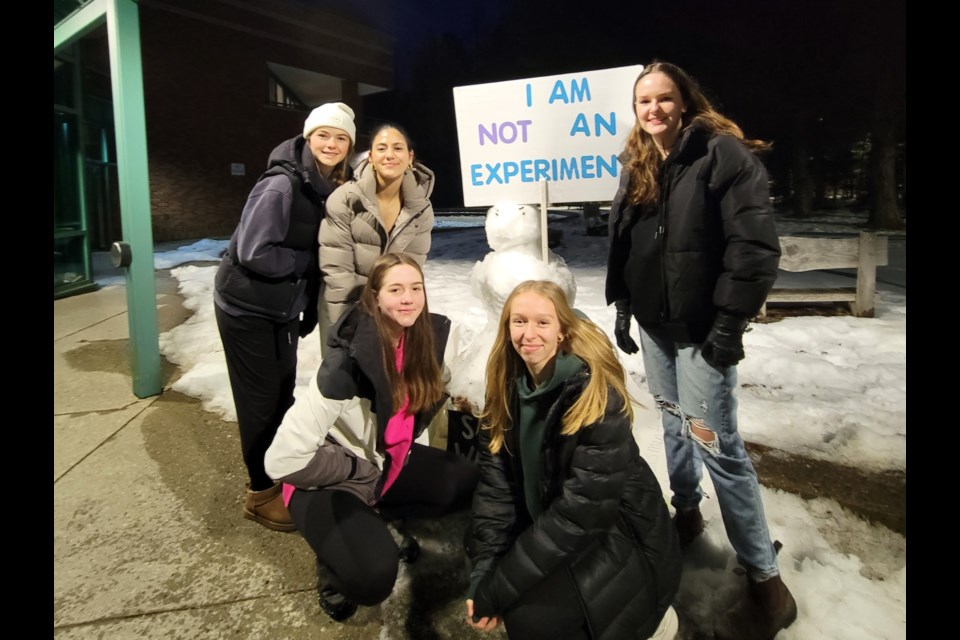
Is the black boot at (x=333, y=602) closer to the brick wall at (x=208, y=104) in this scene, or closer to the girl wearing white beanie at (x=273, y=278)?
the girl wearing white beanie at (x=273, y=278)

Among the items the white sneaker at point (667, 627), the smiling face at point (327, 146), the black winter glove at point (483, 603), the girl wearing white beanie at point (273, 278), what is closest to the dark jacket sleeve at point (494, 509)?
the black winter glove at point (483, 603)

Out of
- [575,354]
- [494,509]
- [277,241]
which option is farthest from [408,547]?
[277,241]

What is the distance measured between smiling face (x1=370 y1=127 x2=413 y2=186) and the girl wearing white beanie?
0.23 meters

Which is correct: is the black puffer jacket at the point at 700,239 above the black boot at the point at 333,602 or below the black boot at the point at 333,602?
above

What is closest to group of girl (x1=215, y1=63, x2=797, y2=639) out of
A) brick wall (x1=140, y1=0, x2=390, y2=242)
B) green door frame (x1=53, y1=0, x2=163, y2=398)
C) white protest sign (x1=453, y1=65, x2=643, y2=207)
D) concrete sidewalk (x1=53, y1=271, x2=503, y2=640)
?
concrete sidewalk (x1=53, y1=271, x2=503, y2=640)

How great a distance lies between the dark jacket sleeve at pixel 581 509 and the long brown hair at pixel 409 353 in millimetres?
709

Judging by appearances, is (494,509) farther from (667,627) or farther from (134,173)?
(134,173)

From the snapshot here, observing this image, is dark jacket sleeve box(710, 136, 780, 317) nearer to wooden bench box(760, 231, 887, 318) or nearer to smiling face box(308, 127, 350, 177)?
smiling face box(308, 127, 350, 177)

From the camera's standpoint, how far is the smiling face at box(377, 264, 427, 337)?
1.93 meters

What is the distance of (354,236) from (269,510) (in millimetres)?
1288

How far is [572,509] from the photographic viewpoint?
1.50 m

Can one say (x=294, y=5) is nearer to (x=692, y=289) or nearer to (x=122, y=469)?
(x=122, y=469)

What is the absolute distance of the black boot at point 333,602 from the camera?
187 centimetres
